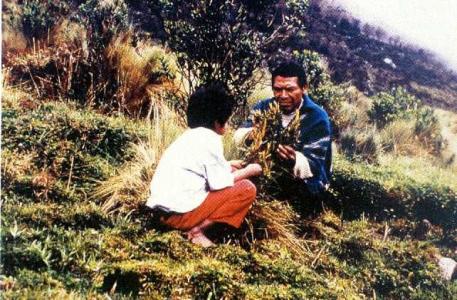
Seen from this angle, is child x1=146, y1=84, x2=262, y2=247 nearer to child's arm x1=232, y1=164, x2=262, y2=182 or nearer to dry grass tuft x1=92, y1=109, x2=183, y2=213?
child's arm x1=232, y1=164, x2=262, y2=182

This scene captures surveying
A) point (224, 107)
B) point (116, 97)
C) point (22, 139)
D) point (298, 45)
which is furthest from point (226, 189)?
point (298, 45)

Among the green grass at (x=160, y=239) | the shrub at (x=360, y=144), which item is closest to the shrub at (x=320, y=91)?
the shrub at (x=360, y=144)

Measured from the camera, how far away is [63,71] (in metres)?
5.10

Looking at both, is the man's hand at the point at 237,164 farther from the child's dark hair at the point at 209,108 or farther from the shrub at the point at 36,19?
the shrub at the point at 36,19

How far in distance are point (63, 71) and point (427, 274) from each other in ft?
12.7

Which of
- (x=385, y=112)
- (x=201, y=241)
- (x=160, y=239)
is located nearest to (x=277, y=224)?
(x=201, y=241)

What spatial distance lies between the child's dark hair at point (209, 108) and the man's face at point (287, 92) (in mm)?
1060

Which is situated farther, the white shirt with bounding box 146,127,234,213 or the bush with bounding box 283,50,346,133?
the bush with bounding box 283,50,346,133

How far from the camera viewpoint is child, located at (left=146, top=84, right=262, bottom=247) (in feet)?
10.5

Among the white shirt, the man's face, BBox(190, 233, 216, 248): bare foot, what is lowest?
BBox(190, 233, 216, 248): bare foot

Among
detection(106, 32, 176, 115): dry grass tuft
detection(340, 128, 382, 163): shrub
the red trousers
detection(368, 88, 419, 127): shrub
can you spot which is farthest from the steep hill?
the red trousers

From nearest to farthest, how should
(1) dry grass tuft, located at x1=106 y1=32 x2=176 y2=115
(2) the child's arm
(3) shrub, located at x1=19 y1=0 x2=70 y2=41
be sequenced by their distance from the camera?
1. (2) the child's arm
2. (1) dry grass tuft, located at x1=106 y1=32 x2=176 y2=115
3. (3) shrub, located at x1=19 y1=0 x2=70 y2=41

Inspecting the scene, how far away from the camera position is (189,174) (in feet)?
10.5

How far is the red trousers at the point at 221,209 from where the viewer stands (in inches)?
128
